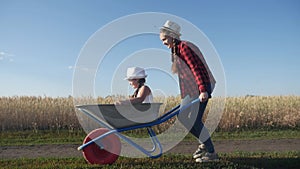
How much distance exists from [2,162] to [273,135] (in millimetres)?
6168

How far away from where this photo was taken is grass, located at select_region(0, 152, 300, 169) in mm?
4348

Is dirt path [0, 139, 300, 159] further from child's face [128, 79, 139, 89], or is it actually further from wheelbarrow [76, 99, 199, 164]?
child's face [128, 79, 139, 89]

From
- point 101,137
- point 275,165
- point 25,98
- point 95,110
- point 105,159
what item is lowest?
point 275,165

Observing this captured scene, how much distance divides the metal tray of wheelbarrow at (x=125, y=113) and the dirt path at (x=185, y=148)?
1.87 meters

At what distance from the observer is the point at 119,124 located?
415 centimetres

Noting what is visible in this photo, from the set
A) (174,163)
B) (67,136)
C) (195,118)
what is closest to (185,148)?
(174,163)

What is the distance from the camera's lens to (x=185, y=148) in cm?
625

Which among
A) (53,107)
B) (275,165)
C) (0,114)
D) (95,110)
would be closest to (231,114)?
(275,165)

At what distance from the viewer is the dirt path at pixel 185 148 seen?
5.81 metres

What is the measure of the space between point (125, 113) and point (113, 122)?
23 centimetres

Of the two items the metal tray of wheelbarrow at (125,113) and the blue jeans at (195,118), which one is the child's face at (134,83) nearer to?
the metal tray of wheelbarrow at (125,113)

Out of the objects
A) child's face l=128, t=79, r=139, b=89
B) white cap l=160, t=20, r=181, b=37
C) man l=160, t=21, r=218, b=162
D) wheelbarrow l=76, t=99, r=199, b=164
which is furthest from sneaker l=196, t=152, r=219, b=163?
white cap l=160, t=20, r=181, b=37

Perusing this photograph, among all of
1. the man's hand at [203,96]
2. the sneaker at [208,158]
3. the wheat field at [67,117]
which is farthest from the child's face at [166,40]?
the wheat field at [67,117]

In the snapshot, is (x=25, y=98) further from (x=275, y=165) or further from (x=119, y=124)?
(x=275, y=165)
